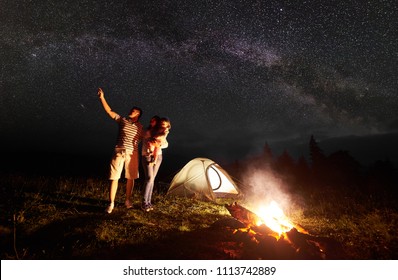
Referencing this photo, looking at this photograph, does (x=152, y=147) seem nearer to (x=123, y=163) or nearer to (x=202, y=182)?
(x=123, y=163)

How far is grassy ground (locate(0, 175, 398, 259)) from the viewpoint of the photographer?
349 centimetres

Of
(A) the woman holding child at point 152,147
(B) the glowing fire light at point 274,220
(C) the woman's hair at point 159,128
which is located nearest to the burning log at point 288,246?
(B) the glowing fire light at point 274,220

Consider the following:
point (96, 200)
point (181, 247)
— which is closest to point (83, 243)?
Result: point (181, 247)

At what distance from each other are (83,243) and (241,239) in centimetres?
246

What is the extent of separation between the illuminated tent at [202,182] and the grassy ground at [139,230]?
64.6 inches

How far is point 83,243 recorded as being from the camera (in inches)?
140

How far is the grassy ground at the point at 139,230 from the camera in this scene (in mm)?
3486

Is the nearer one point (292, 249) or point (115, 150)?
point (292, 249)

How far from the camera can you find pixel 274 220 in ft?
15.3

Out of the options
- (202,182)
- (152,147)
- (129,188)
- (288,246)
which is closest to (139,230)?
(129,188)

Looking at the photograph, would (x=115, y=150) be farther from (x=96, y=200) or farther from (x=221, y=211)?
(x=221, y=211)

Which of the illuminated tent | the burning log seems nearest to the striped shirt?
the burning log

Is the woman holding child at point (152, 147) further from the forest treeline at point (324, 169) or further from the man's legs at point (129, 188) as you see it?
the forest treeline at point (324, 169)

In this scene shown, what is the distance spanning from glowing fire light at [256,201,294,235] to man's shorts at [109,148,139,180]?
2818 millimetres
